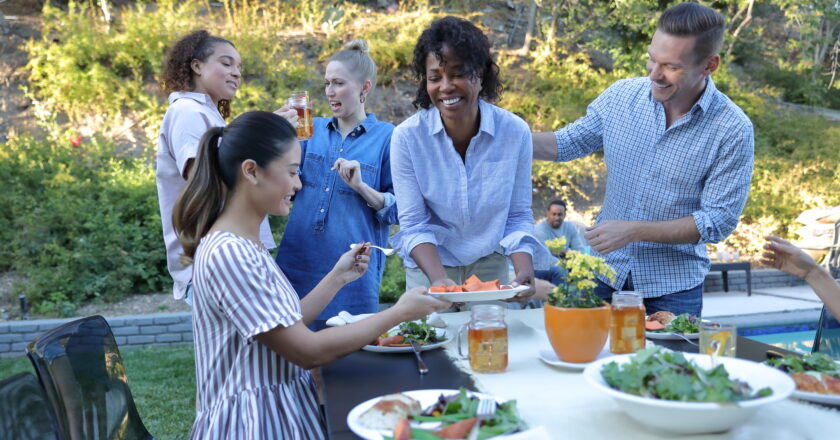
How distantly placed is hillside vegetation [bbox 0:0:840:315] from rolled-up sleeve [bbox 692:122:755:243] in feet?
14.0

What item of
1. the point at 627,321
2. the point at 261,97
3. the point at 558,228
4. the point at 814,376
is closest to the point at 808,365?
the point at 814,376

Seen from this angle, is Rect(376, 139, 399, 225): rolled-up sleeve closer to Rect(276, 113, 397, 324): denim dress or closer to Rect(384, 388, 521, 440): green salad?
Rect(276, 113, 397, 324): denim dress

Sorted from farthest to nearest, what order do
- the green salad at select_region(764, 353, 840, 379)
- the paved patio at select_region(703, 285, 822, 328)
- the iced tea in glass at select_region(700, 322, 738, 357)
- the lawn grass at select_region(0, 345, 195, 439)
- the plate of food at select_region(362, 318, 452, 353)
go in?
1. the paved patio at select_region(703, 285, 822, 328)
2. the lawn grass at select_region(0, 345, 195, 439)
3. the plate of food at select_region(362, 318, 452, 353)
4. the iced tea in glass at select_region(700, 322, 738, 357)
5. the green salad at select_region(764, 353, 840, 379)

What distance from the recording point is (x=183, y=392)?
4371 mm

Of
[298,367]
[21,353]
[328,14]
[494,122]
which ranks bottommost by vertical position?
[21,353]

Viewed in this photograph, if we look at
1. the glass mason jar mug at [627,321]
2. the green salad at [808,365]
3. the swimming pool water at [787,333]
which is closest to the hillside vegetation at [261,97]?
the swimming pool water at [787,333]

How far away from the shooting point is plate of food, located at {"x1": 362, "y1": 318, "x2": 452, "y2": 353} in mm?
1851

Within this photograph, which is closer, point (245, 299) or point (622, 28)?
point (245, 299)

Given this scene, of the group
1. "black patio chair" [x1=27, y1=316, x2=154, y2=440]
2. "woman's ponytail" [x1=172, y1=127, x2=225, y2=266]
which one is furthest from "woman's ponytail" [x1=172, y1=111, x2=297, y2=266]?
"black patio chair" [x1=27, y1=316, x2=154, y2=440]

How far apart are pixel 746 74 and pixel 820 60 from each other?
176 cm

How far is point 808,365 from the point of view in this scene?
148 centimetres

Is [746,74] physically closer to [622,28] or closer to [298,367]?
[622,28]

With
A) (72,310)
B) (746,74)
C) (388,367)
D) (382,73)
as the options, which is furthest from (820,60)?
(388,367)

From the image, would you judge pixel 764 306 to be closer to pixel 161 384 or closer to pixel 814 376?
pixel 161 384
